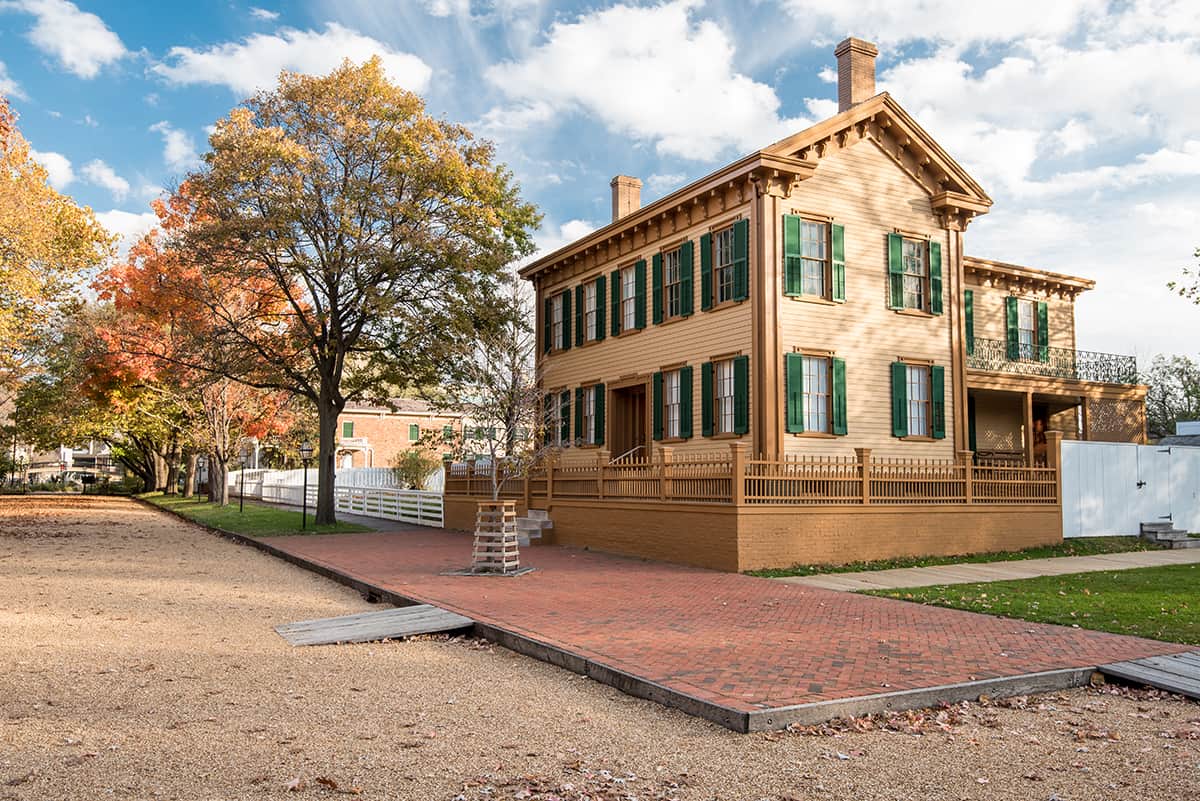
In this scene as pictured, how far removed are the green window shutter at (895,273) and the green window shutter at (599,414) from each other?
23.6ft

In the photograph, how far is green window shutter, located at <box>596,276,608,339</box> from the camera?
23.1 meters

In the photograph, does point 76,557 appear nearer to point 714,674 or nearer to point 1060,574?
point 714,674

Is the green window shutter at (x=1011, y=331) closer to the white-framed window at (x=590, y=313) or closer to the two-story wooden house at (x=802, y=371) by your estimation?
the two-story wooden house at (x=802, y=371)

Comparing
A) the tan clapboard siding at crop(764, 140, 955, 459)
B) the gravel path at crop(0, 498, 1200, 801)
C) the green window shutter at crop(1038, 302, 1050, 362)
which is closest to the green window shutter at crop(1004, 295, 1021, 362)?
→ the green window shutter at crop(1038, 302, 1050, 362)

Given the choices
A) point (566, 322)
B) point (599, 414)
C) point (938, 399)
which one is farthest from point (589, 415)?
point (938, 399)

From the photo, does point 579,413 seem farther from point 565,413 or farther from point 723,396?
point 723,396

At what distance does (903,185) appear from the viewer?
2008cm

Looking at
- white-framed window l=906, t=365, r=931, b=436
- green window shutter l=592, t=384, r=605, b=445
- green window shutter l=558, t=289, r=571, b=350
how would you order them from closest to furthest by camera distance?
white-framed window l=906, t=365, r=931, b=436 < green window shutter l=592, t=384, r=605, b=445 < green window shutter l=558, t=289, r=571, b=350

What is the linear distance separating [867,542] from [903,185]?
847 centimetres

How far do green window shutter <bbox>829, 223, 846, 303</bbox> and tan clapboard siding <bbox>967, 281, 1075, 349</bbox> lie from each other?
7098mm

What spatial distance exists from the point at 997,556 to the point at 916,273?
640cm

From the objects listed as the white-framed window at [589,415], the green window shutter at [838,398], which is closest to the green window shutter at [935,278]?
the green window shutter at [838,398]

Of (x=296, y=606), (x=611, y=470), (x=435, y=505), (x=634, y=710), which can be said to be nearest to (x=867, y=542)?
(x=611, y=470)

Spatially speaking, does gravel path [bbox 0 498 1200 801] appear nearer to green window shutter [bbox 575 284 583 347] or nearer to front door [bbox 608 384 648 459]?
front door [bbox 608 384 648 459]
